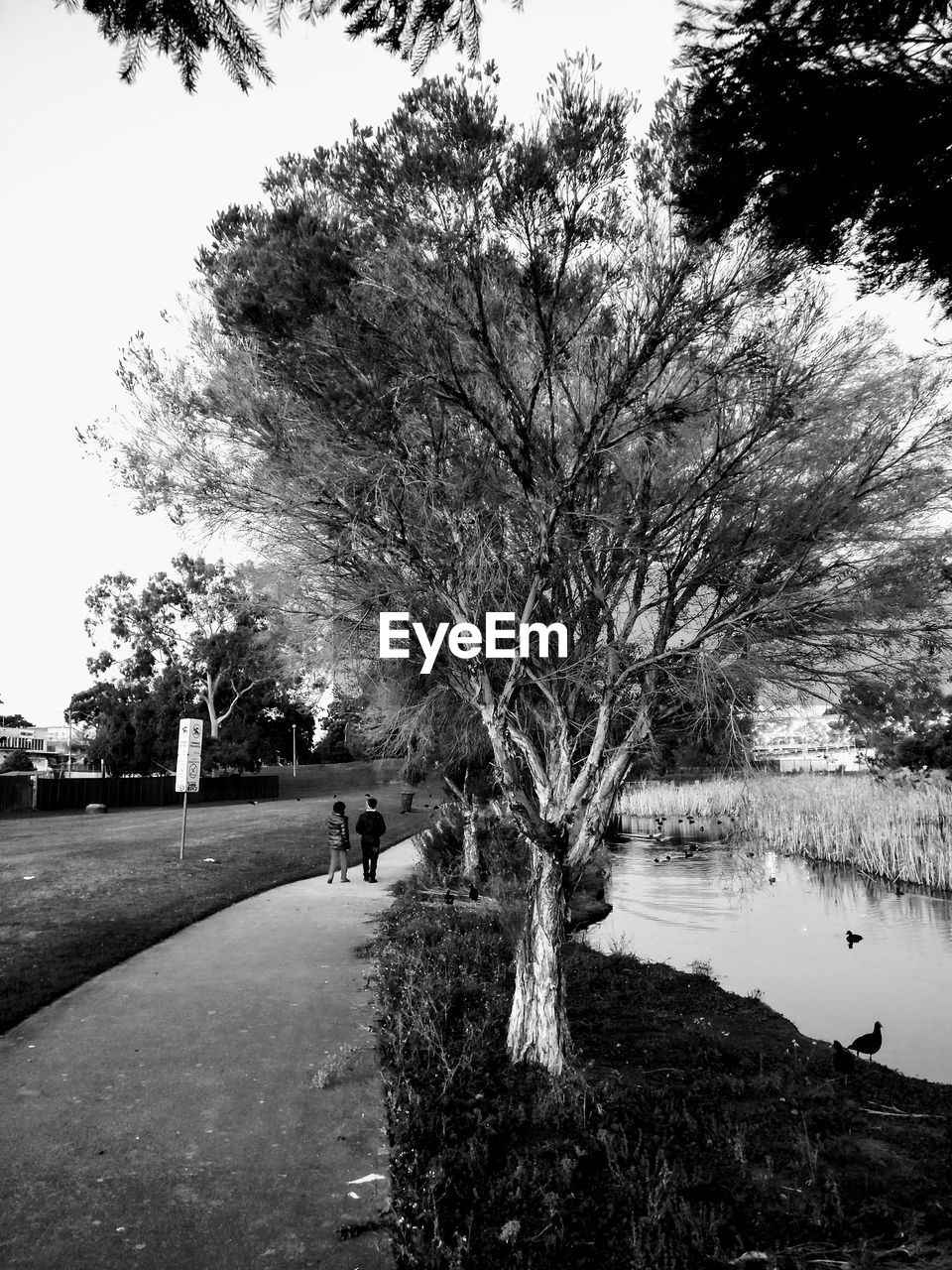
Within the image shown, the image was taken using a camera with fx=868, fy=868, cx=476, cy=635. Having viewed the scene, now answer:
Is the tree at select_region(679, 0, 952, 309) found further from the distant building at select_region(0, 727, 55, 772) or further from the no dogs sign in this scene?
the distant building at select_region(0, 727, 55, 772)

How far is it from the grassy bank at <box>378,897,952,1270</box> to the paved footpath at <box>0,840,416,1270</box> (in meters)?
0.36

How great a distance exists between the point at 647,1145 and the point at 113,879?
12.7 meters

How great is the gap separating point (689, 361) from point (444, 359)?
6.87 feet

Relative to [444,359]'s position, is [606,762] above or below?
below

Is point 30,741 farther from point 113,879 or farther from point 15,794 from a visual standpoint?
point 113,879

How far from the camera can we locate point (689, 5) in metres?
3.02

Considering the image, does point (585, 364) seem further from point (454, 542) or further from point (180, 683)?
point (180, 683)

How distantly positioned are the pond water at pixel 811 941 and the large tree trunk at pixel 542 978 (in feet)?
8.04

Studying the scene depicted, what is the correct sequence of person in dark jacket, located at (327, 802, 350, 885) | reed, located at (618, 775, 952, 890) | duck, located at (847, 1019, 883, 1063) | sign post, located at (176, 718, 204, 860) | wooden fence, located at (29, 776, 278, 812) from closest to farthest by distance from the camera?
1. duck, located at (847, 1019, 883, 1063)
2. person in dark jacket, located at (327, 802, 350, 885)
3. sign post, located at (176, 718, 204, 860)
4. reed, located at (618, 775, 952, 890)
5. wooden fence, located at (29, 776, 278, 812)

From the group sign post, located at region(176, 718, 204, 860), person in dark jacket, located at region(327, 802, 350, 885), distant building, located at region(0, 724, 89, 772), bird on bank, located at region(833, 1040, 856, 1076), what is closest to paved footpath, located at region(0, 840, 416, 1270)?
bird on bank, located at region(833, 1040, 856, 1076)

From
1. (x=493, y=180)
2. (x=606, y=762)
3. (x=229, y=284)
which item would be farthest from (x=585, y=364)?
(x=606, y=762)

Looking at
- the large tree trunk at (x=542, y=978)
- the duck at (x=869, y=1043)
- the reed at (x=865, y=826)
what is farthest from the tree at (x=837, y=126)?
the reed at (x=865, y=826)

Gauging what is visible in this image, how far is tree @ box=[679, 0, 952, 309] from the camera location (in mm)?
2654

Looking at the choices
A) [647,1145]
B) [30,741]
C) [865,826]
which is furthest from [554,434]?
[30,741]
